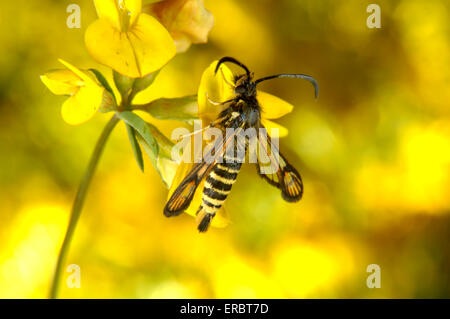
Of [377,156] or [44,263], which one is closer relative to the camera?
[44,263]

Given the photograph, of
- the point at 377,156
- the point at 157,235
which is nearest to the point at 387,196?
the point at 377,156

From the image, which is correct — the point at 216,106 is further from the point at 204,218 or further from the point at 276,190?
the point at 276,190

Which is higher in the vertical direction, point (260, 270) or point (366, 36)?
point (366, 36)

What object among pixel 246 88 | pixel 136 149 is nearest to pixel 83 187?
pixel 136 149

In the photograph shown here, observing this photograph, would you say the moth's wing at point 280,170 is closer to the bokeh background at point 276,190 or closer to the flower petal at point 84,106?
the flower petal at point 84,106

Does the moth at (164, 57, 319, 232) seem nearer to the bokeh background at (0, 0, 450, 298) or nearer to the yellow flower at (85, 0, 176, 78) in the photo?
the yellow flower at (85, 0, 176, 78)

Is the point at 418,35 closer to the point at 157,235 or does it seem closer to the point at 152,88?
the point at 152,88
